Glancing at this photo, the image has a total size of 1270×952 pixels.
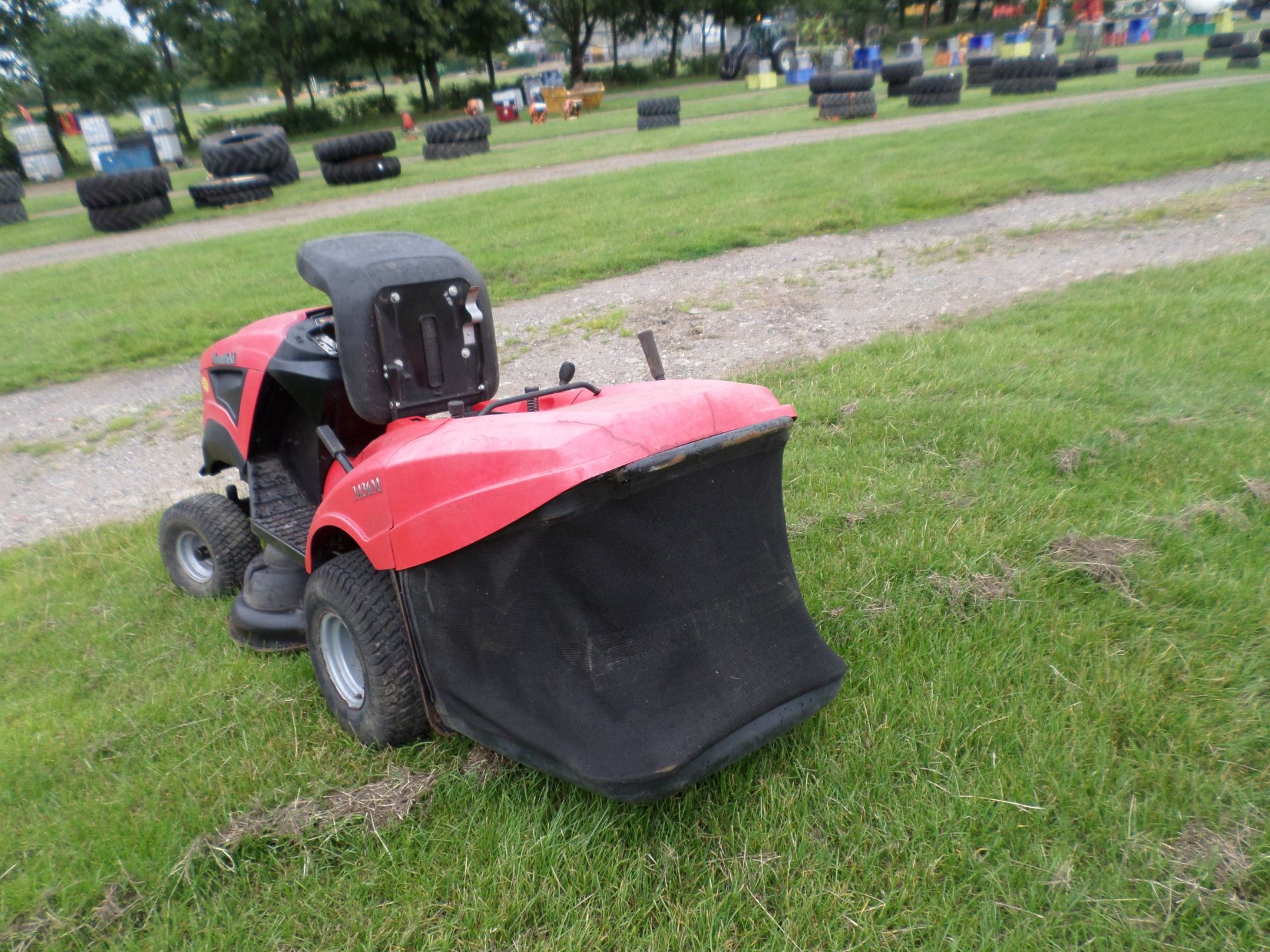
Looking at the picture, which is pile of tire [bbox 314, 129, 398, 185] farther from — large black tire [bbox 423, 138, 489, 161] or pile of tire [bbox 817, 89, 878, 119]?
pile of tire [bbox 817, 89, 878, 119]

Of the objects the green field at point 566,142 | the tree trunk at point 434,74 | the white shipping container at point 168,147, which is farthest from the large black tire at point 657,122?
the tree trunk at point 434,74

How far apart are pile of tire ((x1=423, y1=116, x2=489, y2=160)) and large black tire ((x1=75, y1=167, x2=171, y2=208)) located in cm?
662

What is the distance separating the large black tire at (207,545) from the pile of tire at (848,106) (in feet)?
61.3

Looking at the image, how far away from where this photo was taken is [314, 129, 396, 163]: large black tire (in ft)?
56.3

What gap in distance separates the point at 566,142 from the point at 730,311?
635 inches

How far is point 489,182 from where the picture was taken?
15.7 m

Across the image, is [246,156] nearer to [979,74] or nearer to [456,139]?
[456,139]

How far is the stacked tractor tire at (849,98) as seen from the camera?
19.6 meters

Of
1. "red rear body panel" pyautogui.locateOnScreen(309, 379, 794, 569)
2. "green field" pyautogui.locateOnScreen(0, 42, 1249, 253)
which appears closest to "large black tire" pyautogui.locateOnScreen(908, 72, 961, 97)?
"green field" pyautogui.locateOnScreen(0, 42, 1249, 253)

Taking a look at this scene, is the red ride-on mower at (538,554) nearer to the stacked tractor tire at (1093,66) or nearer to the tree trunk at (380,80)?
the stacked tractor tire at (1093,66)

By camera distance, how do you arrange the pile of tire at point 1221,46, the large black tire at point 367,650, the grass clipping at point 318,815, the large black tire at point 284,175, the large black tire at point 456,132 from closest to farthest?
the grass clipping at point 318,815 → the large black tire at point 367,650 → the large black tire at point 284,175 → the large black tire at point 456,132 → the pile of tire at point 1221,46

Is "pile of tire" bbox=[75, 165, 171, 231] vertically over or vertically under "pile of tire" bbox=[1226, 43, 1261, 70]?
over

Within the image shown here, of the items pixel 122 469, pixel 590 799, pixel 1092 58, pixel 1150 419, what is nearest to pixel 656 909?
pixel 590 799

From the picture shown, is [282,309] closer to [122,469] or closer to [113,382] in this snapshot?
[113,382]
